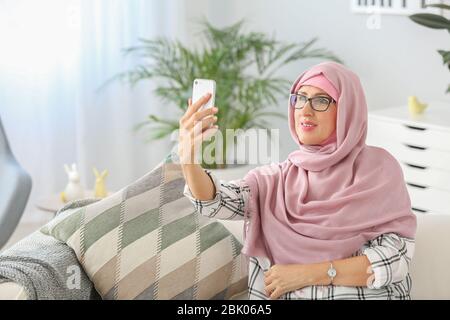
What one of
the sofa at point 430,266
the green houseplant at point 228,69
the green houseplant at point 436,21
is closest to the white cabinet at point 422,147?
the green houseplant at point 436,21

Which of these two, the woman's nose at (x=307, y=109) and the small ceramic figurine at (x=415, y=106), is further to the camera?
the small ceramic figurine at (x=415, y=106)

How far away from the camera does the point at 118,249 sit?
219cm

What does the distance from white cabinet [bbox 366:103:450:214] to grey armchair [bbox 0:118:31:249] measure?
148cm

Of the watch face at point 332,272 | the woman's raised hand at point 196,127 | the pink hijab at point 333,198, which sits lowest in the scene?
the watch face at point 332,272

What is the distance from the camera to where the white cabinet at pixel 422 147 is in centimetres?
354

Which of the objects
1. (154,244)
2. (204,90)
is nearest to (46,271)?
(154,244)

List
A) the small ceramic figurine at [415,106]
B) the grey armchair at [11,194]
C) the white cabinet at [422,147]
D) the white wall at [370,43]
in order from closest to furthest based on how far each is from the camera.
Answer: the grey armchair at [11,194], the white cabinet at [422,147], the small ceramic figurine at [415,106], the white wall at [370,43]

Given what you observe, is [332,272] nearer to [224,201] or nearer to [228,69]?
[224,201]

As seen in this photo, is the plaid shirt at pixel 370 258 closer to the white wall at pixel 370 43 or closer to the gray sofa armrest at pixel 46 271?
the gray sofa armrest at pixel 46 271

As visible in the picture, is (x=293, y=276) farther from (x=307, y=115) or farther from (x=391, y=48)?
(x=391, y=48)

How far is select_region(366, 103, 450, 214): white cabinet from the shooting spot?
354 centimetres

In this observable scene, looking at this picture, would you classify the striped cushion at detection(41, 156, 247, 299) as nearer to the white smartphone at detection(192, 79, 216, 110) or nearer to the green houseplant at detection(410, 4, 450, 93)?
the white smartphone at detection(192, 79, 216, 110)

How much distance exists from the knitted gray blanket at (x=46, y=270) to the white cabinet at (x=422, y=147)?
1811 mm
